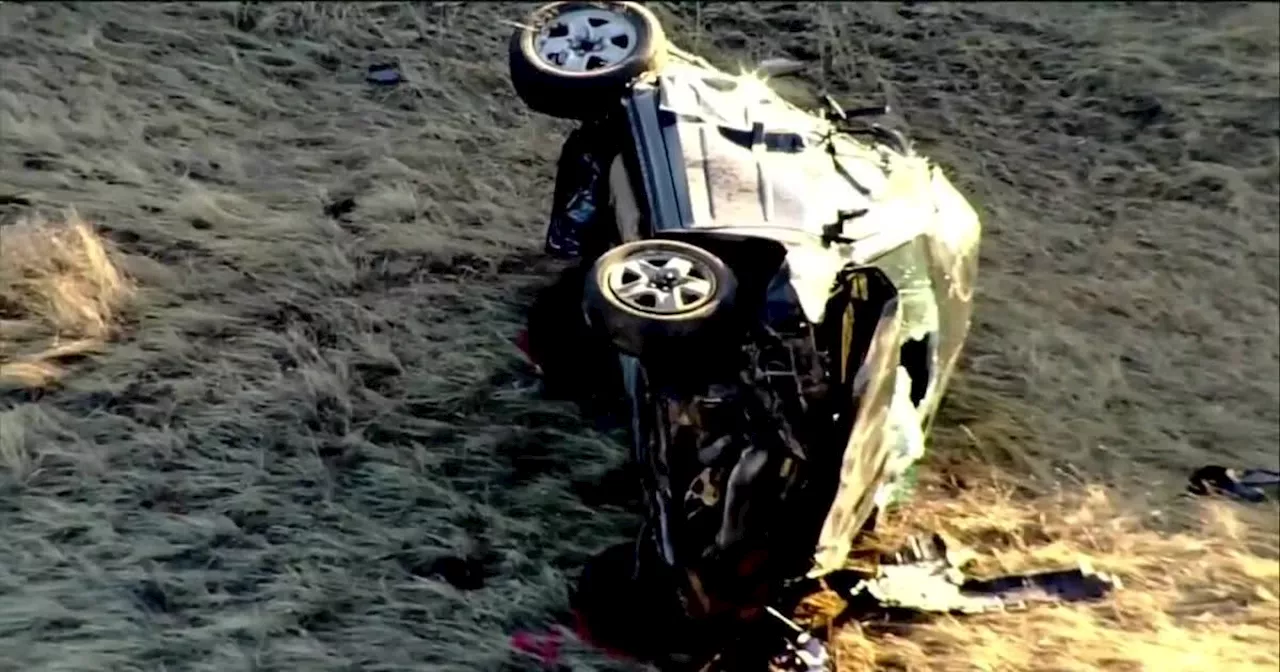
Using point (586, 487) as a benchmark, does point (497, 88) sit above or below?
above

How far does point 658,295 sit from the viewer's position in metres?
2.57

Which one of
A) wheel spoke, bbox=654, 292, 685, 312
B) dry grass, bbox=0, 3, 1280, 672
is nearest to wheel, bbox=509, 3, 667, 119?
dry grass, bbox=0, 3, 1280, 672

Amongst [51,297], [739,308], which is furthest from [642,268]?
[51,297]

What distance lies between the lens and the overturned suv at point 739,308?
103 inches

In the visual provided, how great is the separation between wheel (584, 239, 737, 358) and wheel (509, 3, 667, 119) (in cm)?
72

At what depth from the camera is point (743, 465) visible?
8.66 feet

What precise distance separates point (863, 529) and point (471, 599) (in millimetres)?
794

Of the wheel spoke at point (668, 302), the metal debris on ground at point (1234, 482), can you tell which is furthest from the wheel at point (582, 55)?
the metal debris on ground at point (1234, 482)

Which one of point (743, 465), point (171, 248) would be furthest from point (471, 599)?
point (171, 248)

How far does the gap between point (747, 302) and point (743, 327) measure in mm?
69

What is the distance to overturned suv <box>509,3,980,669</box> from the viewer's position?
103 inches

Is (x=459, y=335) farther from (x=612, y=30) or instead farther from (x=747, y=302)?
(x=747, y=302)

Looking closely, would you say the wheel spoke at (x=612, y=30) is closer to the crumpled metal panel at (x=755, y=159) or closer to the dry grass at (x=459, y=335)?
the crumpled metal panel at (x=755, y=159)

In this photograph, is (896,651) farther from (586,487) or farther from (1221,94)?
(1221,94)
